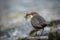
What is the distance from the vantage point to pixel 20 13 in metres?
2.38

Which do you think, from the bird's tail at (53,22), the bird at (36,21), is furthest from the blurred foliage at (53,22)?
the bird at (36,21)

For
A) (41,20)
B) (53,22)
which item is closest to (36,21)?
(41,20)

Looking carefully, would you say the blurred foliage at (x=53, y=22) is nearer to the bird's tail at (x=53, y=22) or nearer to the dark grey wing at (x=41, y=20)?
the bird's tail at (x=53, y=22)

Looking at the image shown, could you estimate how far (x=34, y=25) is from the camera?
221 cm

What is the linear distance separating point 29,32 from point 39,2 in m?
0.41

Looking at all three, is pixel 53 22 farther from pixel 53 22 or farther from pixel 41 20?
pixel 41 20

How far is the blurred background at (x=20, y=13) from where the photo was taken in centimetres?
233

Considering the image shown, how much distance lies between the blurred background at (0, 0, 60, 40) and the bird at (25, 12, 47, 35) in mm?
59

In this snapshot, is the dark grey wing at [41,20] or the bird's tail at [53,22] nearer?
the dark grey wing at [41,20]

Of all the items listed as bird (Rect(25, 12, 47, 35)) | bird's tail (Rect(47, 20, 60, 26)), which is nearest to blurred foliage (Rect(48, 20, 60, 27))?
bird's tail (Rect(47, 20, 60, 26))

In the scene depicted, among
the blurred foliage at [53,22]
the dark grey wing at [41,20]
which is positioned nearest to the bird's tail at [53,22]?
the blurred foliage at [53,22]

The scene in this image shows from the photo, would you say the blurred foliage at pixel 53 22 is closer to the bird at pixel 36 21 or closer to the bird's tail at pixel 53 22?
the bird's tail at pixel 53 22

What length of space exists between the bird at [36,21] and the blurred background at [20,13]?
0.06m

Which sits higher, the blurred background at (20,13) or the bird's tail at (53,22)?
the blurred background at (20,13)
